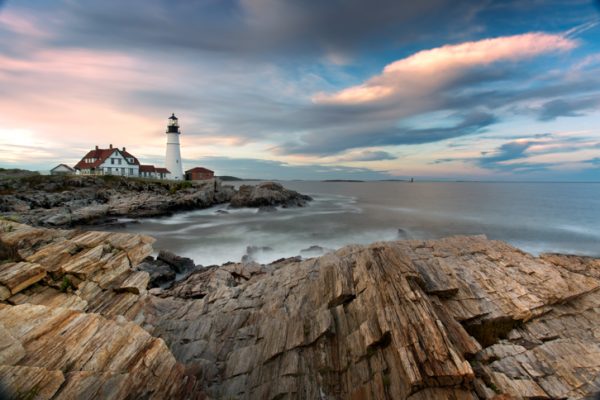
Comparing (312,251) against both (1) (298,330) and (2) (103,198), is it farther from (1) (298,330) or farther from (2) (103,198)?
(2) (103,198)

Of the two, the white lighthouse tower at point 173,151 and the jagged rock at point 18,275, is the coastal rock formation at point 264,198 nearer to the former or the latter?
the white lighthouse tower at point 173,151

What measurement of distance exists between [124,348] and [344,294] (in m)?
5.84

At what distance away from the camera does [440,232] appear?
3378 cm

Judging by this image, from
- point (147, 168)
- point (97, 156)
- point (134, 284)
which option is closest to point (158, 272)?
point (134, 284)

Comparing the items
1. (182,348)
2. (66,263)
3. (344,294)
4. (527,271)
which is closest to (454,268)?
(527,271)

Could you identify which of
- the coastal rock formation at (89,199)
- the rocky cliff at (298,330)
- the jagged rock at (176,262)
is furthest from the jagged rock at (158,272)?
the coastal rock formation at (89,199)

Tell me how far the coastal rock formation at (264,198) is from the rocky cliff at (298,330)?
127 ft

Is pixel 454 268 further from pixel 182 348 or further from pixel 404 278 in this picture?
pixel 182 348

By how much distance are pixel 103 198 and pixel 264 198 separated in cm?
2670

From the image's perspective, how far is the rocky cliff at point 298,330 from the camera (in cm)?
530

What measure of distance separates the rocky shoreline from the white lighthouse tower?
38.8 ft

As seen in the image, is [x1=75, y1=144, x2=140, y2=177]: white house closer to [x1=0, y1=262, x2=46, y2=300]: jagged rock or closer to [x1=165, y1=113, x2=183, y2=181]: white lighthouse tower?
[x1=165, y1=113, x2=183, y2=181]: white lighthouse tower

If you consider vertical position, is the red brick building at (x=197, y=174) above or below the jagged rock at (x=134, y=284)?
above

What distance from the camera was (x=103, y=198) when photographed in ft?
148
